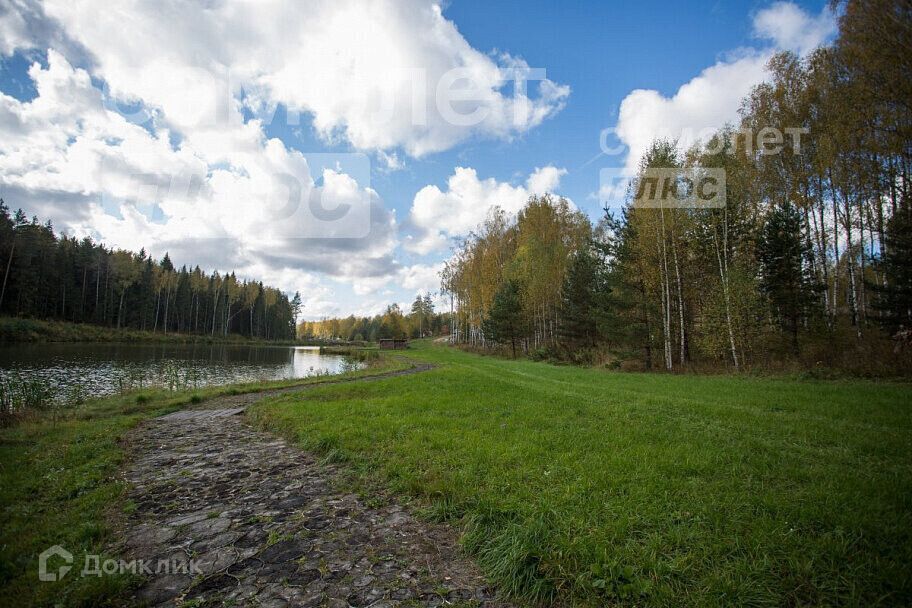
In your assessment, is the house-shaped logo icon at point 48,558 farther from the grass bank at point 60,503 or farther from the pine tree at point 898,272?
the pine tree at point 898,272

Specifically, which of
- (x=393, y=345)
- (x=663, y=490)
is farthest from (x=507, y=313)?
(x=663, y=490)

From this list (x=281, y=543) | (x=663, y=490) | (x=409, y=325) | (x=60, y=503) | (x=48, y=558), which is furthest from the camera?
(x=409, y=325)

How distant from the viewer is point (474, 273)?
4194cm

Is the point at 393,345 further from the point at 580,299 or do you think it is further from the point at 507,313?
the point at 580,299

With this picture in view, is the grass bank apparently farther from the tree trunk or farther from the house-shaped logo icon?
the tree trunk

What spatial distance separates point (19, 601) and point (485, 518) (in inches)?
153

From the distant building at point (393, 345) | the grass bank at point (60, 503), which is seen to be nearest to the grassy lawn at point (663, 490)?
the grass bank at point (60, 503)

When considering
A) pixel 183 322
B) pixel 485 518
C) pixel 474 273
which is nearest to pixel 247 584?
pixel 485 518

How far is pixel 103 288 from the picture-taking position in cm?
6400

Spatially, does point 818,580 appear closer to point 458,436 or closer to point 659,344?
point 458,436

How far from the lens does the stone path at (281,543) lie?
291 cm

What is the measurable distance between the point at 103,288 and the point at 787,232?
92.9m

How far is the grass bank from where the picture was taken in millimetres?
2889

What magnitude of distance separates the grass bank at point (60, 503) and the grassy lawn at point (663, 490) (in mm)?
2850
